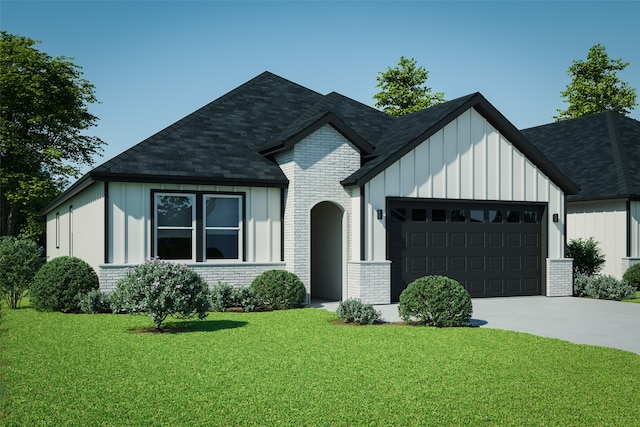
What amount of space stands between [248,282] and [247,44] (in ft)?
22.5

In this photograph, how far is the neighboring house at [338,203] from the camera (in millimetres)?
17500

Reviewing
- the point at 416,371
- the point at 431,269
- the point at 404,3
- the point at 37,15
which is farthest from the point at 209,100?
the point at 416,371

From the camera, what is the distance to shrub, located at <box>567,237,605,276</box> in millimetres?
23828

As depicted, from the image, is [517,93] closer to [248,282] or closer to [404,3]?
[404,3]

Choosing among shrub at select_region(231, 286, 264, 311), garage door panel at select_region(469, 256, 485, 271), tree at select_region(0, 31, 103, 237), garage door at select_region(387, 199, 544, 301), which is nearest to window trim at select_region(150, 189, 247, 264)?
shrub at select_region(231, 286, 264, 311)

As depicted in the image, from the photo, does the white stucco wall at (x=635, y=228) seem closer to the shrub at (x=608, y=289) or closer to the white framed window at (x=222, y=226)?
the shrub at (x=608, y=289)

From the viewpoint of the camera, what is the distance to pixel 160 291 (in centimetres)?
1277

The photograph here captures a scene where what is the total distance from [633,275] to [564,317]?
881cm

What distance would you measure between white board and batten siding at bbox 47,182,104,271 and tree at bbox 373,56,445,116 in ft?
79.9

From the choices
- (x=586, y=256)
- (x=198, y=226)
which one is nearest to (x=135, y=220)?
(x=198, y=226)

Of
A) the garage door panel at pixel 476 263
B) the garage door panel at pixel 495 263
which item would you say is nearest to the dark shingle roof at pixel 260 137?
the garage door panel at pixel 495 263

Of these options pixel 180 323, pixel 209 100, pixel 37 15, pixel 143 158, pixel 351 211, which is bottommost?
pixel 180 323

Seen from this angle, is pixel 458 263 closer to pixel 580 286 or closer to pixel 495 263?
pixel 495 263

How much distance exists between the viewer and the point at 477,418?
22.4 ft
